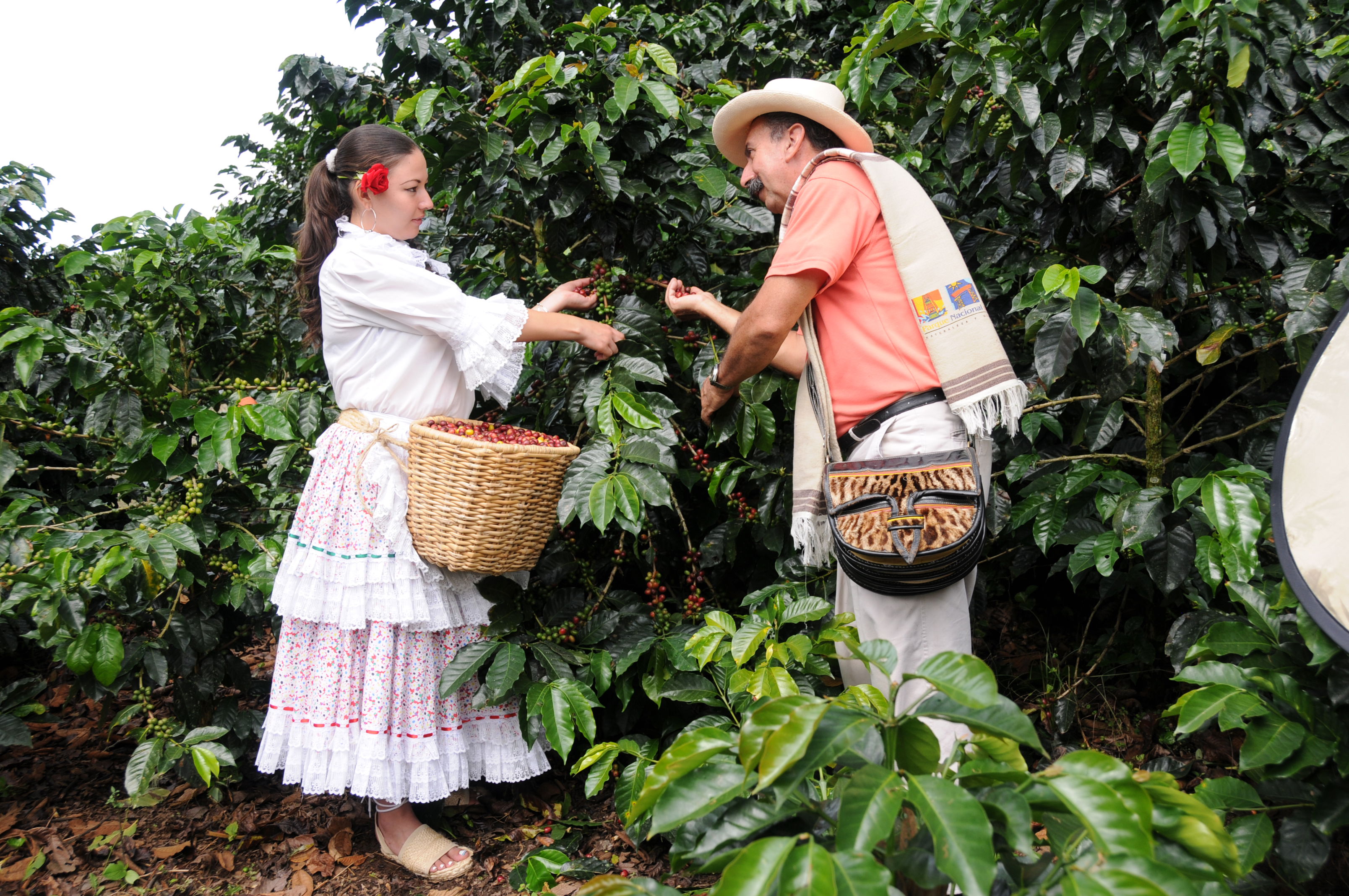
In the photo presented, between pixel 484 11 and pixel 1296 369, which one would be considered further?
pixel 484 11

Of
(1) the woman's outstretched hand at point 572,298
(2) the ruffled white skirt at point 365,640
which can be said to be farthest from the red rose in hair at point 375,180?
(2) the ruffled white skirt at point 365,640

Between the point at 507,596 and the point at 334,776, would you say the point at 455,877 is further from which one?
the point at 507,596

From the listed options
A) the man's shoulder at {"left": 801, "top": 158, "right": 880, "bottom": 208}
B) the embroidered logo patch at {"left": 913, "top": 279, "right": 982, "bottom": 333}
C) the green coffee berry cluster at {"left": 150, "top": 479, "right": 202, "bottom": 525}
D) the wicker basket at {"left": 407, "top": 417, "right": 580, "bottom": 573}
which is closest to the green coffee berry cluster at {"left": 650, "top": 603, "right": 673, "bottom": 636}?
the wicker basket at {"left": 407, "top": 417, "right": 580, "bottom": 573}

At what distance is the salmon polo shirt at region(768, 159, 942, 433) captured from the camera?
6.38ft

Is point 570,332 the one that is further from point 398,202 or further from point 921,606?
point 921,606

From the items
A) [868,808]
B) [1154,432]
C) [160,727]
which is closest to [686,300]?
[1154,432]

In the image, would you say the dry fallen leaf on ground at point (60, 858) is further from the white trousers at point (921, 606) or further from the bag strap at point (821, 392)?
the bag strap at point (821, 392)

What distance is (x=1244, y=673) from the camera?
55.7 inches

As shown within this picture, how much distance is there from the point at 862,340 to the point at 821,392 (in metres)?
0.15

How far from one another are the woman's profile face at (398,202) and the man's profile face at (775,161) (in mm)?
922

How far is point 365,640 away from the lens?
251cm

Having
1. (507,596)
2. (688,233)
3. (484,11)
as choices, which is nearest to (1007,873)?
(507,596)

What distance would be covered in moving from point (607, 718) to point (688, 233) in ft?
5.04

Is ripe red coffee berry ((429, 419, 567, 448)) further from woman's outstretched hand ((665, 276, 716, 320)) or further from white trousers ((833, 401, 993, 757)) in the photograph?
white trousers ((833, 401, 993, 757))
